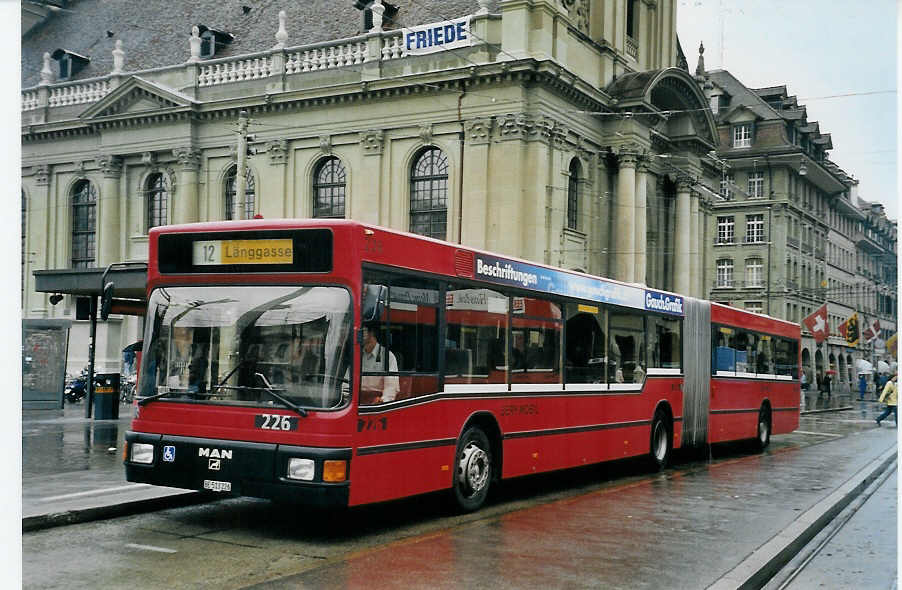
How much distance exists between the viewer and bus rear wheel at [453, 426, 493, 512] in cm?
1125

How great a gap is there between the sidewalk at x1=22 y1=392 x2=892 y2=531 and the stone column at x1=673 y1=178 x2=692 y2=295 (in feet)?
99.7

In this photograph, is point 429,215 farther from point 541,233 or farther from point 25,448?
point 25,448

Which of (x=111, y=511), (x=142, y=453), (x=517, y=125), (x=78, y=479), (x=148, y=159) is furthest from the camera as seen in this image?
(x=148, y=159)

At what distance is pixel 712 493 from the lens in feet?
45.6

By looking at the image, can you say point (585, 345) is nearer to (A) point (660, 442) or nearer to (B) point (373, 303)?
(A) point (660, 442)

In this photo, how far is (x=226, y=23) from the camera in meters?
35.8

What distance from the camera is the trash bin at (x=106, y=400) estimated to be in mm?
22766

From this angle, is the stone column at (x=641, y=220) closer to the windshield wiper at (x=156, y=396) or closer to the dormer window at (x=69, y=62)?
the dormer window at (x=69, y=62)

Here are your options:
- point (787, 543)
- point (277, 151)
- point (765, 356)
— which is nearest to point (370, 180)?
point (277, 151)

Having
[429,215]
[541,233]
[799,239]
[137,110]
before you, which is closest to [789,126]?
[799,239]

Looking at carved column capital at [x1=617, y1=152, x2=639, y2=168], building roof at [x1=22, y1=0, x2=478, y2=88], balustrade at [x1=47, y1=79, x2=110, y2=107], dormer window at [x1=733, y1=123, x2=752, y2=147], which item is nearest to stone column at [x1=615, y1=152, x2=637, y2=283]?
carved column capital at [x1=617, y1=152, x2=639, y2=168]

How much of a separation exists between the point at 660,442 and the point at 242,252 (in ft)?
31.5

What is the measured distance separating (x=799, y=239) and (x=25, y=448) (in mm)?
27359

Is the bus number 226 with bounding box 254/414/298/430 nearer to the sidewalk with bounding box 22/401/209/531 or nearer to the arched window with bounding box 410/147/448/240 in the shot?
the sidewalk with bounding box 22/401/209/531
